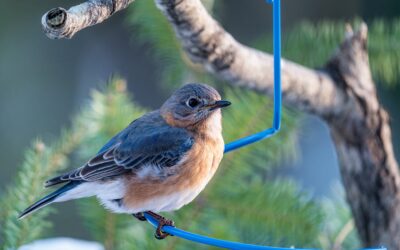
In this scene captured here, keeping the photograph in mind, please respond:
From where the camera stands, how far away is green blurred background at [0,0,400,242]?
5.61 m

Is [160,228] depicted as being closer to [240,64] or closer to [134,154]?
[134,154]

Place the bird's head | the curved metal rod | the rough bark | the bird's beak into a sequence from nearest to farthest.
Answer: the curved metal rod
the bird's beak
the bird's head
the rough bark

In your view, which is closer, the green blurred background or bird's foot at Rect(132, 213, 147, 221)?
bird's foot at Rect(132, 213, 147, 221)

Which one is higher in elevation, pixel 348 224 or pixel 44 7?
pixel 44 7

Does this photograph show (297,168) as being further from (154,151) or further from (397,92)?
(154,151)

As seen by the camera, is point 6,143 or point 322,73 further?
point 6,143

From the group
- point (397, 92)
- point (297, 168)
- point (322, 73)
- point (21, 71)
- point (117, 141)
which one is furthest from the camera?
point (297, 168)

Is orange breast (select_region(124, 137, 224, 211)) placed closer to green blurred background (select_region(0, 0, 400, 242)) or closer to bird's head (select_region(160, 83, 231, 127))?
bird's head (select_region(160, 83, 231, 127))

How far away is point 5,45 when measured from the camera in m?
5.67

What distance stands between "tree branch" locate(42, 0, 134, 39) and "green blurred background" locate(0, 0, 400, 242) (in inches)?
148

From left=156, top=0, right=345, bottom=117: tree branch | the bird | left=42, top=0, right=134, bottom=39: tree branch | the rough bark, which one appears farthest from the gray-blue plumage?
left=42, top=0, right=134, bottom=39: tree branch

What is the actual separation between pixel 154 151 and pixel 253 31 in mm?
3536

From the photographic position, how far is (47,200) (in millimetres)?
2273

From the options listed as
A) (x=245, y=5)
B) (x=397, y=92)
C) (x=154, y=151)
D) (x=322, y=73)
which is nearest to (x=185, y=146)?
(x=154, y=151)
